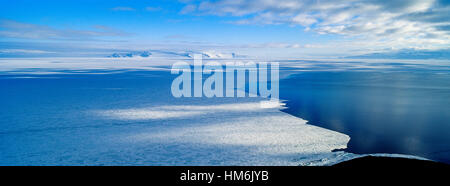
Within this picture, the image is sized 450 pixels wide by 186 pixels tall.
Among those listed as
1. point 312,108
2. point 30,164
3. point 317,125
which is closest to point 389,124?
point 317,125

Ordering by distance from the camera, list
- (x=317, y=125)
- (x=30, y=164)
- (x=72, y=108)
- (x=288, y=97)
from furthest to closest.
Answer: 1. (x=288, y=97)
2. (x=72, y=108)
3. (x=317, y=125)
4. (x=30, y=164)

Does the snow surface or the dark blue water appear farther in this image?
the dark blue water

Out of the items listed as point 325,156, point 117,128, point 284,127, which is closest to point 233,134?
point 284,127

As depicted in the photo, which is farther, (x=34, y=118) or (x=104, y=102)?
(x=104, y=102)

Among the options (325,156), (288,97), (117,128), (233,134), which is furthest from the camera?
(288,97)

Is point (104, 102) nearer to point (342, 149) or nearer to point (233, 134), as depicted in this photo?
point (233, 134)

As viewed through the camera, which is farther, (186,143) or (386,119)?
(386,119)

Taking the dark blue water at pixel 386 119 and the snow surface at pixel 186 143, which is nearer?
the snow surface at pixel 186 143

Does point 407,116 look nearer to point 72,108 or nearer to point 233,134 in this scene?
point 233,134

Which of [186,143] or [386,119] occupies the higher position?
[386,119]
